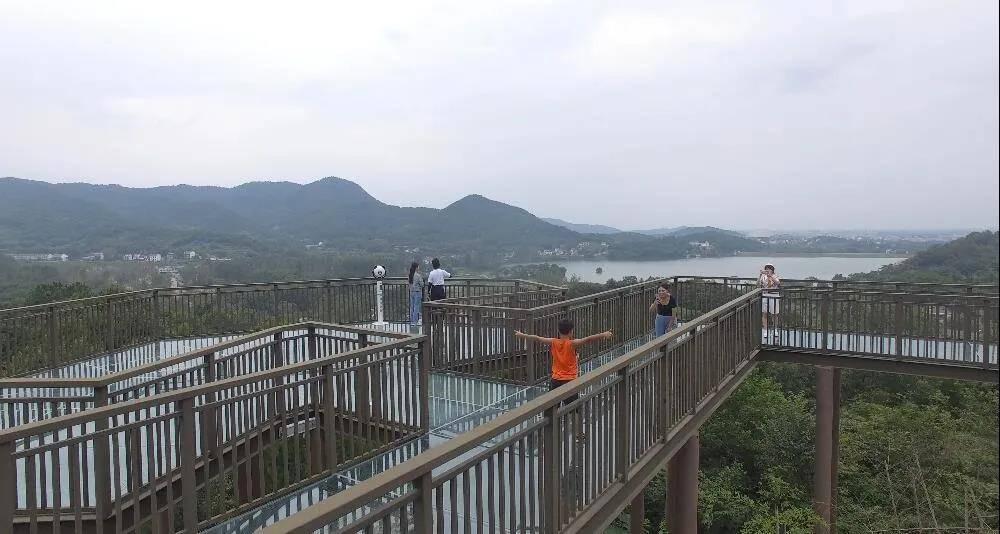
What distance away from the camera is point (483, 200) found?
8238 cm

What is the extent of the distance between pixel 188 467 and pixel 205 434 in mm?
365

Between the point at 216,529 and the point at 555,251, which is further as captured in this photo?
the point at 555,251

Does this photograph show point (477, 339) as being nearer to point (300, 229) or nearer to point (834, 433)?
point (834, 433)

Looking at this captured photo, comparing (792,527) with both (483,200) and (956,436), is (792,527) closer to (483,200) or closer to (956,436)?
(956,436)

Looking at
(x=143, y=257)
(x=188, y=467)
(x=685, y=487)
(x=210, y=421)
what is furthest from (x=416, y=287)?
(x=143, y=257)

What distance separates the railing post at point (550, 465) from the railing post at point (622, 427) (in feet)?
3.77

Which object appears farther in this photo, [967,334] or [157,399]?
[967,334]

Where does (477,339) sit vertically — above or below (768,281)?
below

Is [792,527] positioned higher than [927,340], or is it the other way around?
[927,340]

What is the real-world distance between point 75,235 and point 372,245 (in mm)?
37230

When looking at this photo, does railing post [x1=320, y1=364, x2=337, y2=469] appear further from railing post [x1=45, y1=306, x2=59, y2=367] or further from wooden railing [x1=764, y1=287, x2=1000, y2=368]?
wooden railing [x1=764, y1=287, x2=1000, y2=368]

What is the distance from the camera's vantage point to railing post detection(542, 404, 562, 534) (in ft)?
12.7

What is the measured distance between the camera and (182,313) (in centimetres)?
1216

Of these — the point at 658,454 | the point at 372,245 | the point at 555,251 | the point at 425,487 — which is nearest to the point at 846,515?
the point at 658,454
